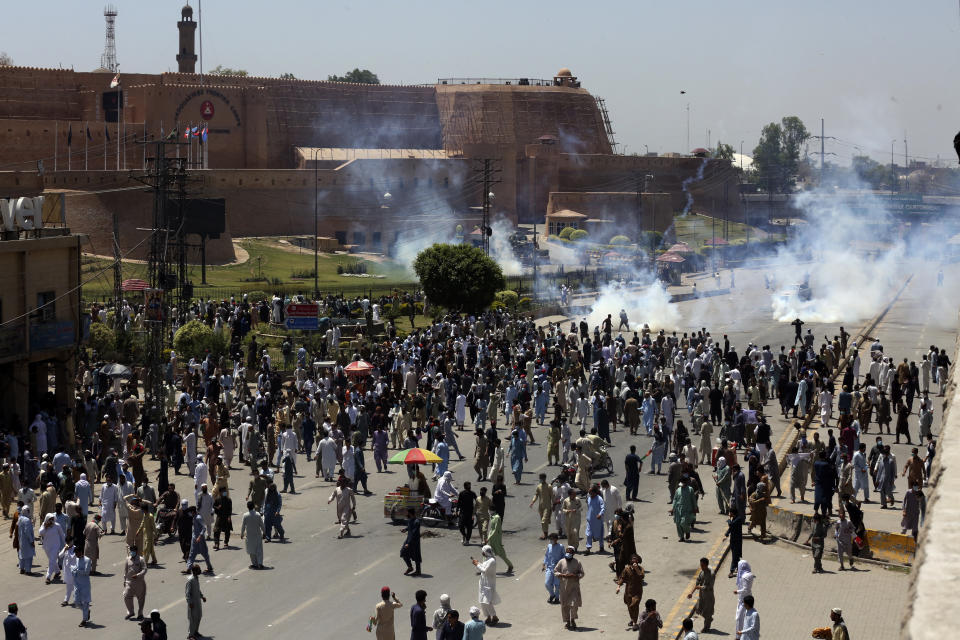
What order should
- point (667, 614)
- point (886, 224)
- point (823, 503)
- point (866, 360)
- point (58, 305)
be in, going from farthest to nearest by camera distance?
point (886, 224), point (866, 360), point (58, 305), point (823, 503), point (667, 614)

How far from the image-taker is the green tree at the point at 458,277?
3966 cm

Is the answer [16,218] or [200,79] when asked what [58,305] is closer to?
[16,218]

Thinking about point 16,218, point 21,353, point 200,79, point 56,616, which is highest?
point 200,79

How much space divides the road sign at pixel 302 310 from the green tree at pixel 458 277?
35.2ft

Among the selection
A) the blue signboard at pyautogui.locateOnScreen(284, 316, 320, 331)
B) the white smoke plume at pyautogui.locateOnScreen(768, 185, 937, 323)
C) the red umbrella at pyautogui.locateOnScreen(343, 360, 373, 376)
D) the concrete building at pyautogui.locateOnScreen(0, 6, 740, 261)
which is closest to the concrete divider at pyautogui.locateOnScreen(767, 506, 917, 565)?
the red umbrella at pyautogui.locateOnScreen(343, 360, 373, 376)

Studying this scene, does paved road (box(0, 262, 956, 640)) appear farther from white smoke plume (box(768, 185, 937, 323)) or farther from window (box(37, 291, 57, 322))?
white smoke plume (box(768, 185, 937, 323))

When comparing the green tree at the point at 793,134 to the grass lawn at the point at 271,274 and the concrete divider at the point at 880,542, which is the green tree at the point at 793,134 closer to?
the grass lawn at the point at 271,274

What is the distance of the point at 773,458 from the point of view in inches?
693

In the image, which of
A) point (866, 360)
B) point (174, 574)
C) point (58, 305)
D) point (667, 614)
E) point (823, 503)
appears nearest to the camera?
point (667, 614)

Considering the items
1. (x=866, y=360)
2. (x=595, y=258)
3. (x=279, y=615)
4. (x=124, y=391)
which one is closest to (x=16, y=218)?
(x=124, y=391)

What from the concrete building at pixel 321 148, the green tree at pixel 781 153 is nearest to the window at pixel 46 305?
the concrete building at pixel 321 148

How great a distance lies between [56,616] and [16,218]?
36.3ft

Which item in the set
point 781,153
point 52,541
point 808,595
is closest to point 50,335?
point 52,541

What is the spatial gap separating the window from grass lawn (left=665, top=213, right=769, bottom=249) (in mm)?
58784
